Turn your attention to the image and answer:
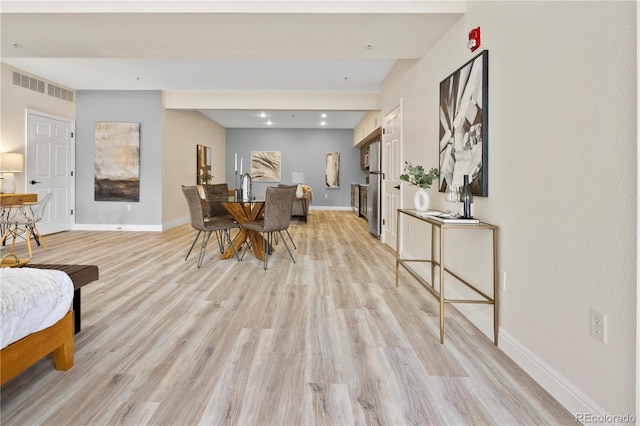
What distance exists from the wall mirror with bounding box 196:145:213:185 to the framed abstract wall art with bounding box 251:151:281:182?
6.14 feet

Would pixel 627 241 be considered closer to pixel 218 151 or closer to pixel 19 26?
pixel 19 26

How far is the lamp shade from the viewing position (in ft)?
15.7

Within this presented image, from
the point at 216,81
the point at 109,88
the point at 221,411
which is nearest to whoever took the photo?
the point at 221,411

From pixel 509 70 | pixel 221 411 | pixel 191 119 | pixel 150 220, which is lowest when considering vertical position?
pixel 221 411

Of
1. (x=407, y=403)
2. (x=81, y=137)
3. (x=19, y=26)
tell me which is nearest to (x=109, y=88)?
(x=81, y=137)

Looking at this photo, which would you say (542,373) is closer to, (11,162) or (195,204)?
(195,204)

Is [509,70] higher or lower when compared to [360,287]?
higher

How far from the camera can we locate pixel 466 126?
2.49 m

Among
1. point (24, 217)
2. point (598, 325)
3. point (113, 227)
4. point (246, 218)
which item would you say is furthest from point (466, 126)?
point (113, 227)

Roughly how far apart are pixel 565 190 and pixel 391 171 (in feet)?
11.6

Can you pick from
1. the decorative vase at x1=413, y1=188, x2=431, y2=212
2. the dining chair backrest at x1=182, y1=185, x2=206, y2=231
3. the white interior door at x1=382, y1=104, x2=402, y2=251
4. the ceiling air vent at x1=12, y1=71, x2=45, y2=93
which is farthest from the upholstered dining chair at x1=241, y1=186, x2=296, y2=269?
the ceiling air vent at x1=12, y1=71, x2=45, y2=93

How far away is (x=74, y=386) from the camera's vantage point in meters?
1.61

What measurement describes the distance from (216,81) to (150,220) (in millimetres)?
2861

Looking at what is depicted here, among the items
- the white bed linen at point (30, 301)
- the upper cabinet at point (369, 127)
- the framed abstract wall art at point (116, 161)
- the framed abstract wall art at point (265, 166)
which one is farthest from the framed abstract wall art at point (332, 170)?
the white bed linen at point (30, 301)
